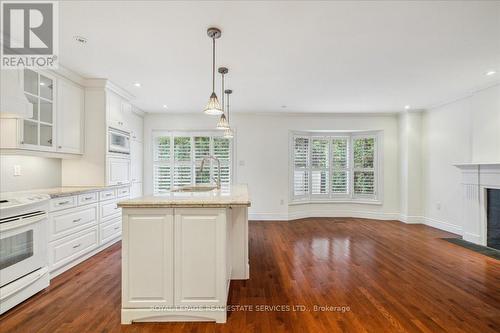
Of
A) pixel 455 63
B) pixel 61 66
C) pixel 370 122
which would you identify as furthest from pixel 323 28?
pixel 370 122

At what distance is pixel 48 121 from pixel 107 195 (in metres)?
1.25

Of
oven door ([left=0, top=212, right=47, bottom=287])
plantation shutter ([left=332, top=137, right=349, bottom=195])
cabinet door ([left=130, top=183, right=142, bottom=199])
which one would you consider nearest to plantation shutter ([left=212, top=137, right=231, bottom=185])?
cabinet door ([left=130, top=183, right=142, bottom=199])

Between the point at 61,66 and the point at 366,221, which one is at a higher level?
the point at 61,66

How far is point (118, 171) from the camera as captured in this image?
3955mm

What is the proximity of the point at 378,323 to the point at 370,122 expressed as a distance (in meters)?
4.71

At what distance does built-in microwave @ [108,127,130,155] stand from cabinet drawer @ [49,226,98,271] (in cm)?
129

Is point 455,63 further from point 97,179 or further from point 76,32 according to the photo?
point 97,179

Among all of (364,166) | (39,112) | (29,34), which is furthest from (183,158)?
(364,166)

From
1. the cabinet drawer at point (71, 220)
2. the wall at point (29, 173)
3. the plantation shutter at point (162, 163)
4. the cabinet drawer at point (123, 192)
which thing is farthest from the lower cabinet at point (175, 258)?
the plantation shutter at point (162, 163)

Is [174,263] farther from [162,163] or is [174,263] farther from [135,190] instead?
[162,163]

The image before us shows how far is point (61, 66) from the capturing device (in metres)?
3.03

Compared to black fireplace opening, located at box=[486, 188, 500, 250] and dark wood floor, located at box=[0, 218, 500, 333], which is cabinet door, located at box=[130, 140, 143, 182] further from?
black fireplace opening, located at box=[486, 188, 500, 250]

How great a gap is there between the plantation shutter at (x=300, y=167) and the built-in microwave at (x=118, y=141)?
12.0 feet

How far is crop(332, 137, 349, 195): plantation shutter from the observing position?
5914 mm
